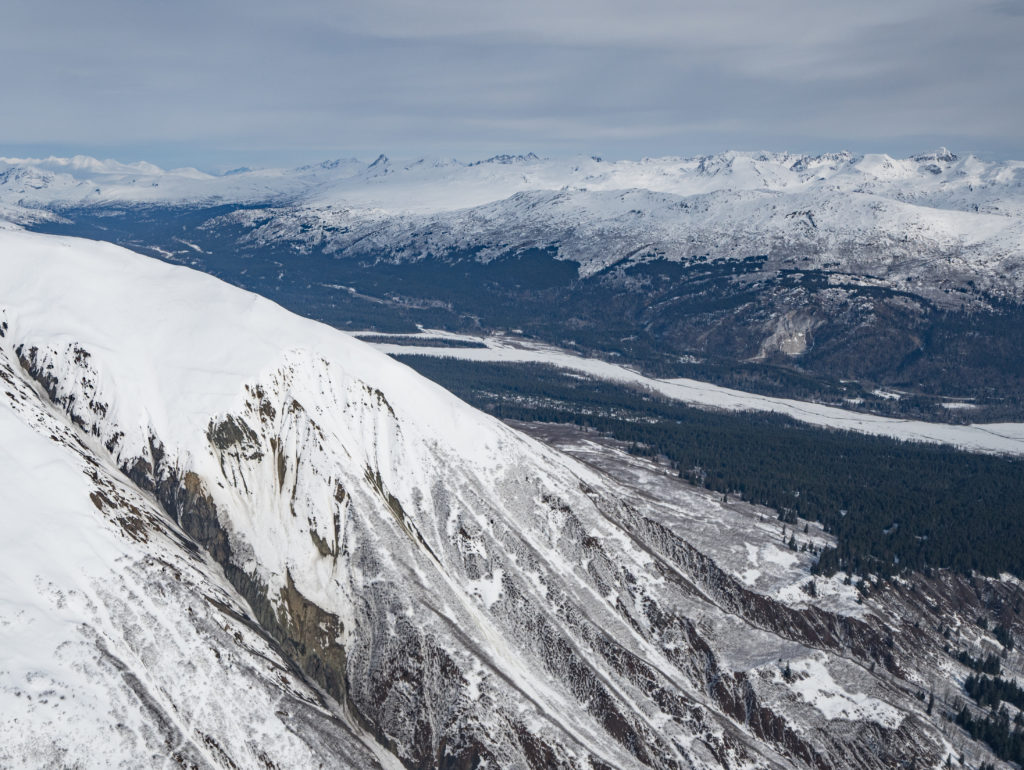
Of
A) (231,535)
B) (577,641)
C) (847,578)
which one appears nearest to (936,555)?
(847,578)

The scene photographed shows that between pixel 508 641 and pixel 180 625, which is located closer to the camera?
pixel 180 625

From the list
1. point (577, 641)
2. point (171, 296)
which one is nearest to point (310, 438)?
point (171, 296)

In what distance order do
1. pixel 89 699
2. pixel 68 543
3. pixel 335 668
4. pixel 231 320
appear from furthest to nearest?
1. pixel 231 320
2. pixel 335 668
3. pixel 68 543
4. pixel 89 699

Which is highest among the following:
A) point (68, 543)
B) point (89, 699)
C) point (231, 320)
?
point (231, 320)

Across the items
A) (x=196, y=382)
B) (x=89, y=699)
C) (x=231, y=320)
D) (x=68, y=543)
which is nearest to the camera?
(x=89, y=699)

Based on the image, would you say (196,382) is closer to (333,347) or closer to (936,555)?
(333,347)

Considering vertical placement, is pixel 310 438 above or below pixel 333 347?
below
